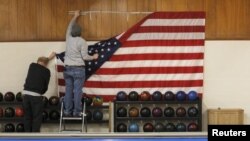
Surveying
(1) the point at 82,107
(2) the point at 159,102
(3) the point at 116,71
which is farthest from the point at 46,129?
(2) the point at 159,102

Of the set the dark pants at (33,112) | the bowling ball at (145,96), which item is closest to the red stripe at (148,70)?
the bowling ball at (145,96)

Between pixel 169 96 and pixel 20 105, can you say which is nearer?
pixel 169 96

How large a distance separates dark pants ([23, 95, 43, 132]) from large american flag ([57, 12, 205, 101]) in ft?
3.69

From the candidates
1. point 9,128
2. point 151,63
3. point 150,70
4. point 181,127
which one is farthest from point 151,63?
point 9,128

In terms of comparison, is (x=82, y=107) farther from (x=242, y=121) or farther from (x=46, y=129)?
(x=242, y=121)

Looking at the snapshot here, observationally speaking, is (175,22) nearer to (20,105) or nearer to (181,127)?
(181,127)

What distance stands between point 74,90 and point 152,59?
1.94 metres

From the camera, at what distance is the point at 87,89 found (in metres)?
9.02

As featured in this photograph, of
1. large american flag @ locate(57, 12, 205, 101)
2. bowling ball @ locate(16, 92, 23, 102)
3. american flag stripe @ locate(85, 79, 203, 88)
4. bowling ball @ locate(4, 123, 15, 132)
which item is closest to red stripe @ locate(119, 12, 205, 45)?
large american flag @ locate(57, 12, 205, 101)

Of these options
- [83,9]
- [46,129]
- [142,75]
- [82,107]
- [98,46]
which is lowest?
[46,129]

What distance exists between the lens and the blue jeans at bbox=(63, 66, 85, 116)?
8211 mm

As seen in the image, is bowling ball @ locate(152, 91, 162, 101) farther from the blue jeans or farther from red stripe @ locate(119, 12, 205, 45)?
the blue jeans

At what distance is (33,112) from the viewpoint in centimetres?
802

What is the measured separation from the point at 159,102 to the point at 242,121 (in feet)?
6.16
